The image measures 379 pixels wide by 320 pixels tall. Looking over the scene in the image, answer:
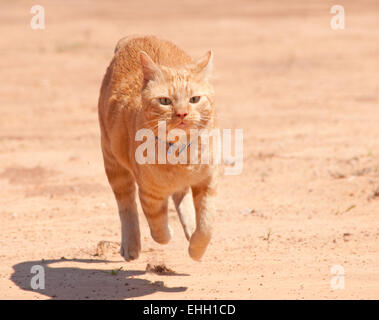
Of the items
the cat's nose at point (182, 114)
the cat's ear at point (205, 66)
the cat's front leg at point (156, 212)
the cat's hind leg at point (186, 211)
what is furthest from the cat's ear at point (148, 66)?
the cat's hind leg at point (186, 211)

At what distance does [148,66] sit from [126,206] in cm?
142

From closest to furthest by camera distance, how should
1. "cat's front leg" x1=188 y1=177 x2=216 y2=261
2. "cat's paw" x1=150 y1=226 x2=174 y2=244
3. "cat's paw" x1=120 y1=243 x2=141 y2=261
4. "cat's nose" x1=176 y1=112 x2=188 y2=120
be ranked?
"cat's nose" x1=176 y1=112 x2=188 y2=120 → "cat's front leg" x1=188 y1=177 x2=216 y2=261 → "cat's paw" x1=150 y1=226 x2=174 y2=244 → "cat's paw" x1=120 y1=243 x2=141 y2=261

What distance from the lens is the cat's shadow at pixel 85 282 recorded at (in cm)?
471

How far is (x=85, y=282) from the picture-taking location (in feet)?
16.4

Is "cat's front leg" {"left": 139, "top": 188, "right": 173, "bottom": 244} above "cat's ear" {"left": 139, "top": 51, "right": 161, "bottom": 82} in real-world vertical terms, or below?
below

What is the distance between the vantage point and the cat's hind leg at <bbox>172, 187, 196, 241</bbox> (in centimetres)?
534

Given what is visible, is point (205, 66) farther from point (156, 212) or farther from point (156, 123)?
point (156, 212)

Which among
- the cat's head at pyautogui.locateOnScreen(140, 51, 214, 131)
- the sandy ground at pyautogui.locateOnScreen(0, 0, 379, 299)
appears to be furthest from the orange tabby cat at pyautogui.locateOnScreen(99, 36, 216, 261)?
the sandy ground at pyautogui.locateOnScreen(0, 0, 379, 299)

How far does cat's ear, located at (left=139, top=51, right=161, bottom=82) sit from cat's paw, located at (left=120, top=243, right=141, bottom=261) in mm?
1449

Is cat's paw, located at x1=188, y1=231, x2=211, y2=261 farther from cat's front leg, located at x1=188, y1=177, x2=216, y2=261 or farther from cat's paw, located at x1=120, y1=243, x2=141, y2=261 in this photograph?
cat's paw, located at x1=120, y1=243, x2=141, y2=261

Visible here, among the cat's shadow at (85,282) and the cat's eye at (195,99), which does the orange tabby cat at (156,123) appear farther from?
the cat's shadow at (85,282)

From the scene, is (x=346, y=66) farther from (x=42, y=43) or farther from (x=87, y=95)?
(x=42, y=43)

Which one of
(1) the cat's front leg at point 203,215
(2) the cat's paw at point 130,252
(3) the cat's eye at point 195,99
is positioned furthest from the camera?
(2) the cat's paw at point 130,252

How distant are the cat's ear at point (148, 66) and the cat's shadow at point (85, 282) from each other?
151 centimetres
